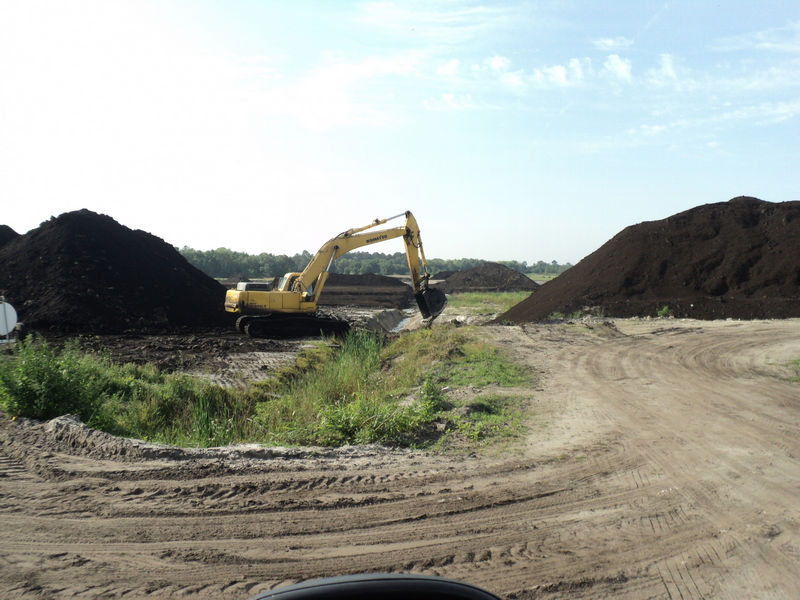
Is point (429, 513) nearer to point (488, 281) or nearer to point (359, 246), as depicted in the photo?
point (359, 246)

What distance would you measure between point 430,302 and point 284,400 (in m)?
10.8

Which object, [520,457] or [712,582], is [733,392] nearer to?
[520,457]

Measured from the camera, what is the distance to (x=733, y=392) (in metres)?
10.1

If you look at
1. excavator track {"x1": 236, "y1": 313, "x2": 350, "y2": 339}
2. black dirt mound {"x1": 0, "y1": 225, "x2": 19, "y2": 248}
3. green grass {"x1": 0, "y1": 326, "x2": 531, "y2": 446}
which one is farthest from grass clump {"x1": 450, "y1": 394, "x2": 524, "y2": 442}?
black dirt mound {"x1": 0, "y1": 225, "x2": 19, "y2": 248}

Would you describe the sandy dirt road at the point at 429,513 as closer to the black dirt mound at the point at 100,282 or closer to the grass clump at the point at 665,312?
the grass clump at the point at 665,312

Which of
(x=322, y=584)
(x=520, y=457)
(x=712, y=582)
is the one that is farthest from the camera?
(x=520, y=457)

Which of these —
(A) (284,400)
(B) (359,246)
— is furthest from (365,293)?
(A) (284,400)

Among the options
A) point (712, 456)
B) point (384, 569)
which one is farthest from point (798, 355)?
point (384, 569)

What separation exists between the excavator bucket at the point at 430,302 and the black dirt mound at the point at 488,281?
34621 millimetres

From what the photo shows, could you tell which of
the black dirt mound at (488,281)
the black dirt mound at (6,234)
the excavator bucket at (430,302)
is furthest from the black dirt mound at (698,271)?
the black dirt mound at (6,234)

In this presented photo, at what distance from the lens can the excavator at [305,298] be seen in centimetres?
2095

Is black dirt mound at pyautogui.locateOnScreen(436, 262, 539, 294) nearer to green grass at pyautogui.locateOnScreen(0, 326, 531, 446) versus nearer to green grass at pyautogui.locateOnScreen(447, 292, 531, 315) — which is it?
green grass at pyautogui.locateOnScreen(447, 292, 531, 315)

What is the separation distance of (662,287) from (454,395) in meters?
18.9

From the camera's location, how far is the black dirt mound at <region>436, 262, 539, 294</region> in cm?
5602
